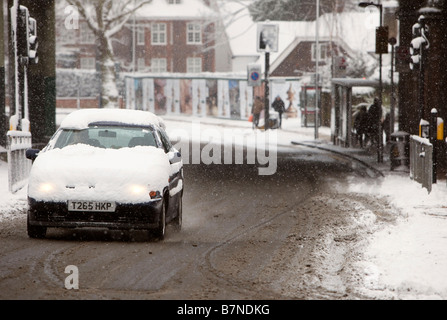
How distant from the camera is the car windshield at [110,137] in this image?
12.3 meters

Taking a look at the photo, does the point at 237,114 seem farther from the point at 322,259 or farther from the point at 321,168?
the point at 322,259

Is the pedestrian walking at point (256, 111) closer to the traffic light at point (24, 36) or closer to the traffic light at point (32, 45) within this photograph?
the traffic light at point (32, 45)

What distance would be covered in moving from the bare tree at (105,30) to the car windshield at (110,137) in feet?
134

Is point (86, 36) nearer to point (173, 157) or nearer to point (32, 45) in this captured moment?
point (32, 45)

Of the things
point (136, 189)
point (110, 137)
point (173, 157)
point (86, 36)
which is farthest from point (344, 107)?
point (86, 36)

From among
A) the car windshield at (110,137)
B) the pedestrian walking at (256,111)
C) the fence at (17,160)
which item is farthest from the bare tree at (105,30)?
the car windshield at (110,137)

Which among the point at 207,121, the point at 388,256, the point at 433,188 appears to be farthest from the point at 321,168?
the point at 207,121

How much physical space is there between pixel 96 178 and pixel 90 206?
0.33 meters

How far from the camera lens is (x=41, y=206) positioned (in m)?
11.0

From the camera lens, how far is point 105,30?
54281 millimetres

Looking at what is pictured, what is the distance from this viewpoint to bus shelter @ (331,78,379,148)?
3203cm

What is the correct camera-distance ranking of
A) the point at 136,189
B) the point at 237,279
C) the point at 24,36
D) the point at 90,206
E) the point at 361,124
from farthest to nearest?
1. the point at 361,124
2. the point at 24,36
3. the point at 136,189
4. the point at 90,206
5. the point at 237,279
